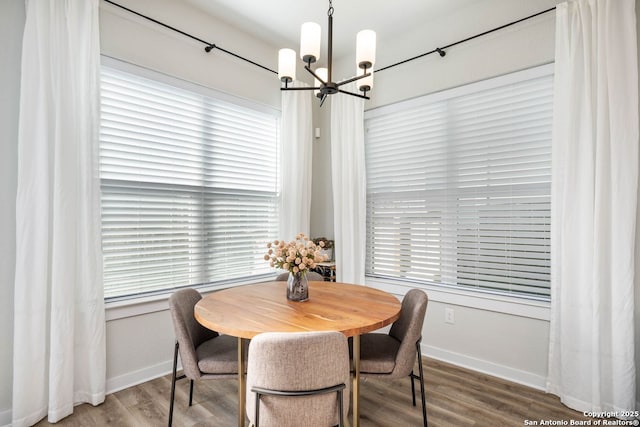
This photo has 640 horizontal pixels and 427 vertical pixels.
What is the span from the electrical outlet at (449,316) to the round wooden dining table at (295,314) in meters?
1.07

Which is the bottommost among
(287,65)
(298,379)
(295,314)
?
(298,379)

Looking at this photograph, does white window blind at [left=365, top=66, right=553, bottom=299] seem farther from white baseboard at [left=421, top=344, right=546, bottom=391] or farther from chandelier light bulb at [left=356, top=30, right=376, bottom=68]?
chandelier light bulb at [left=356, top=30, right=376, bottom=68]

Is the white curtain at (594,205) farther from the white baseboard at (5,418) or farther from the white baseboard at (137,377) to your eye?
the white baseboard at (5,418)

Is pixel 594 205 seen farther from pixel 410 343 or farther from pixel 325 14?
pixel 325 14

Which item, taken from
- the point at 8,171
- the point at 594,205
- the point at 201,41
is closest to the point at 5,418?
the point at 8,171

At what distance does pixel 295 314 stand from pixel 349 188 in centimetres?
190

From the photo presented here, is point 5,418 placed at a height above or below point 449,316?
below

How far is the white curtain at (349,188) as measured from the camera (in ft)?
10.9

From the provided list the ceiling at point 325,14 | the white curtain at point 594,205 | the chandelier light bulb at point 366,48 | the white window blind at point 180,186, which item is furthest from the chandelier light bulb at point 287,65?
the white curtain at point 594,205

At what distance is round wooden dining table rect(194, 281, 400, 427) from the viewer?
4.90ft

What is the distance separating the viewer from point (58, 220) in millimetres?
2029

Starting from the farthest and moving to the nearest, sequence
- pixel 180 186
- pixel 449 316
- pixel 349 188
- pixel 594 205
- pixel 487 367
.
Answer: pixel 349 188, pixel 449 316, pixel 180 186, pixel 487 367, pixel 594 205

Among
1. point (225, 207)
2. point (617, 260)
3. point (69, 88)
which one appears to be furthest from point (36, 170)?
point (617, 260)

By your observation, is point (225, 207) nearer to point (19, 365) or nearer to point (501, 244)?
point (19, 365)
